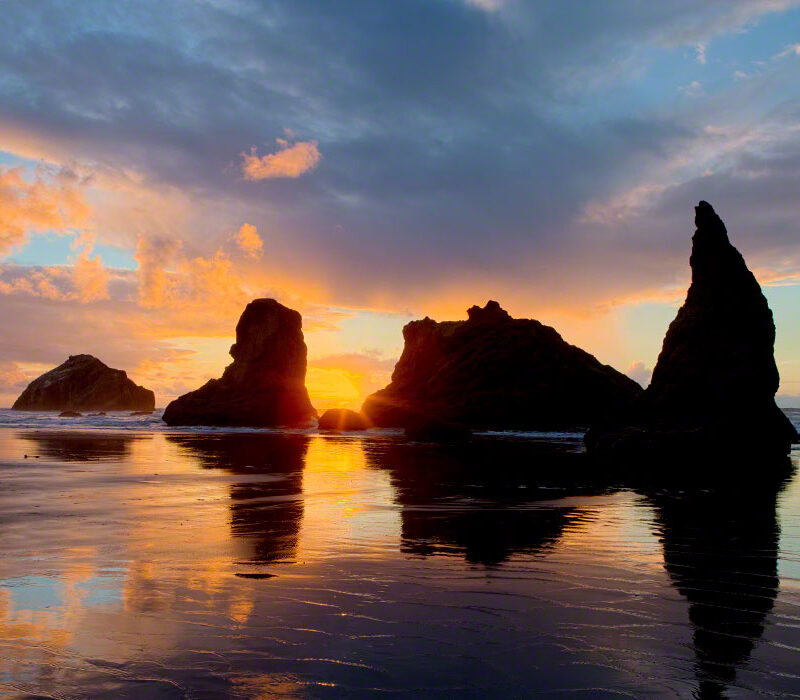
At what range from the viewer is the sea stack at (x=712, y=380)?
3122 cm

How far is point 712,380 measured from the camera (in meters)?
33.5

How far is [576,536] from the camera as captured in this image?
1040 centimetres

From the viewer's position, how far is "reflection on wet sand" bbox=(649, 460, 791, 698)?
505 cm

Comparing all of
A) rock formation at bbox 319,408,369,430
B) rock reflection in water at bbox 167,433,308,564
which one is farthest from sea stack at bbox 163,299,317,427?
rock reflection in water at bbox 167,433,308,564

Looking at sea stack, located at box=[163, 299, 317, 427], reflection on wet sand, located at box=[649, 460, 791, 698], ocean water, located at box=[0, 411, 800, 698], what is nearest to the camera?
ocean water, located at box=[0, 411, 800, 698]

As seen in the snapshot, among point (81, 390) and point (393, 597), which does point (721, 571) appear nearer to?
point (393, 597)

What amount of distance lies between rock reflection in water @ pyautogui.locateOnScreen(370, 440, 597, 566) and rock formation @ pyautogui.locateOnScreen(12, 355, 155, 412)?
407 feet

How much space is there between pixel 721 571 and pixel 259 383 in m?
76.4

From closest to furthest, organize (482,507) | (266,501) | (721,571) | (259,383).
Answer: (721,571), (482,507), (266,501), (259,383)

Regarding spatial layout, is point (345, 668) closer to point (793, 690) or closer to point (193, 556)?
point (793, 690)

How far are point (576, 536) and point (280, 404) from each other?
72902 mm

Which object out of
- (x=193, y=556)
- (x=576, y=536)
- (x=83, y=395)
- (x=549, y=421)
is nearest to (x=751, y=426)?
(x=576, y=536)

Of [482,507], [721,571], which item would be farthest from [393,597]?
[482,507]

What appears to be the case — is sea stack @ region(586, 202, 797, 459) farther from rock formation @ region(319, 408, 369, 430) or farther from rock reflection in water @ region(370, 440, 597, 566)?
rock formation @ region(319, 408, 369, 430)
